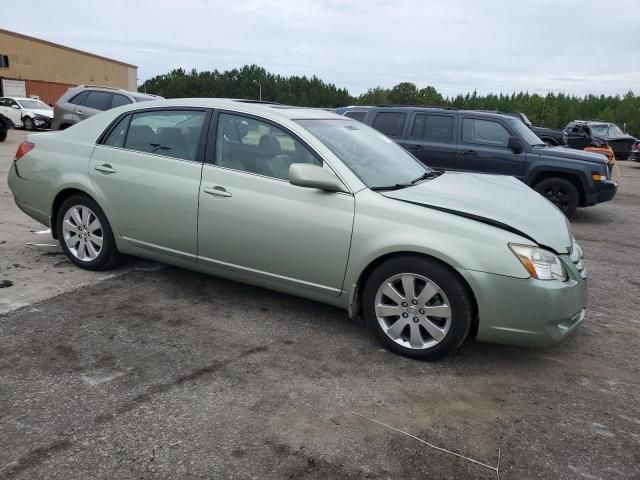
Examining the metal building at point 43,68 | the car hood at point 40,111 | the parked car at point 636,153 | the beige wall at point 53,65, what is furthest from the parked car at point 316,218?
the beige wall at point 53,65

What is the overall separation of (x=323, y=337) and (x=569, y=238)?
188cm

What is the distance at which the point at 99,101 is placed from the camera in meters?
12.8

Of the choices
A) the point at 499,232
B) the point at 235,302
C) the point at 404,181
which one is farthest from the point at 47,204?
the point at 499,232

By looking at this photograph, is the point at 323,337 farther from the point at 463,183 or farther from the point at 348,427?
the point at 463,183

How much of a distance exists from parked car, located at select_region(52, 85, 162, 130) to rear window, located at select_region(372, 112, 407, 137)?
5.96 metres

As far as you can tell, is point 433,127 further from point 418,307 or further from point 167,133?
point 418,307

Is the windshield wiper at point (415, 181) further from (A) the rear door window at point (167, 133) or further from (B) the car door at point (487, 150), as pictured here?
(B) the car door at point (487, 150)

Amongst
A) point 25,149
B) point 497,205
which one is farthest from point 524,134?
point 25,149

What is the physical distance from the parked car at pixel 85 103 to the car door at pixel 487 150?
752cm

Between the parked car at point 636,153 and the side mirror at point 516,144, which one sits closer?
the side mirror at point 516,144

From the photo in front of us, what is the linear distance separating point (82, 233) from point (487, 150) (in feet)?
21.8

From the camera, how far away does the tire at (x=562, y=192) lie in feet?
30.0

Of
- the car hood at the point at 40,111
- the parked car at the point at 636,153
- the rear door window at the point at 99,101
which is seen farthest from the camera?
the car hood at the point at 40,111

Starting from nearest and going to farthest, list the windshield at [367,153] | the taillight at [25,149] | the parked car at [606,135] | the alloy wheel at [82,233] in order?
the windshield at [367,153], the alloy wheel at [82,233], the taillight at [25,149], the parked car at [606,135]
